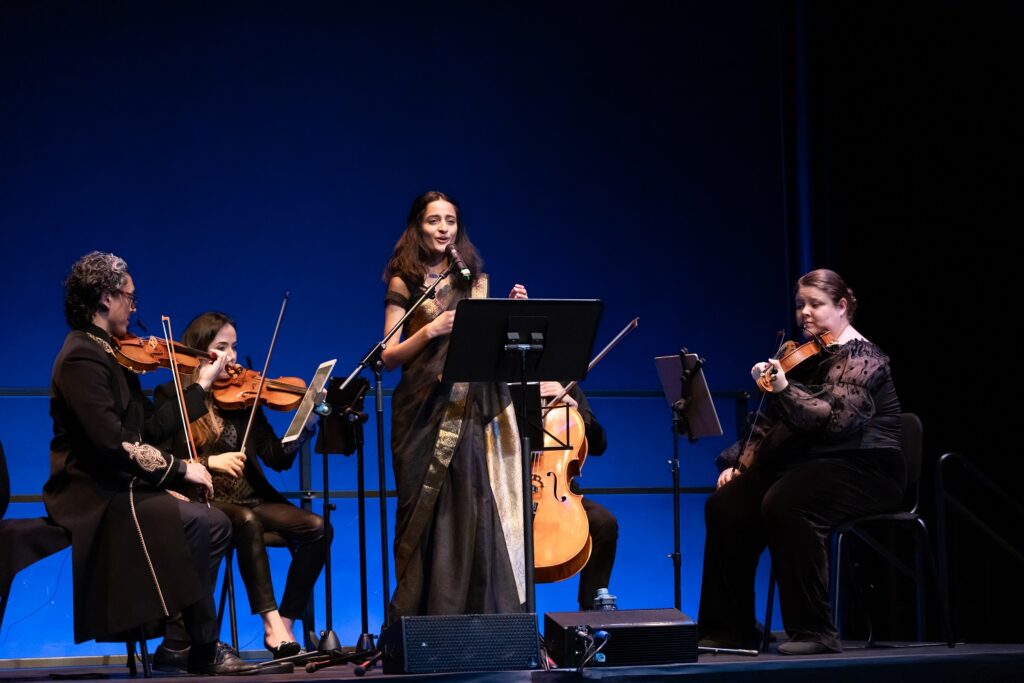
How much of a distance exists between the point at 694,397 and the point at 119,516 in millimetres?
1785

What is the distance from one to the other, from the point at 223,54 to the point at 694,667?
3.58m

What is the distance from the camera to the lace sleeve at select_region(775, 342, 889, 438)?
11.2 feet

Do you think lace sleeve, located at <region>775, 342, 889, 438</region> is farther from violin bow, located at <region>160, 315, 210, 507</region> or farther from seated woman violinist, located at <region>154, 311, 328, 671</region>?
violin bow, located at <region>160, 315, 210, 507</region>

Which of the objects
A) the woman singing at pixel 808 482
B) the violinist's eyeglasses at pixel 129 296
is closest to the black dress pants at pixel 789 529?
the woman singing at pixel 808 482

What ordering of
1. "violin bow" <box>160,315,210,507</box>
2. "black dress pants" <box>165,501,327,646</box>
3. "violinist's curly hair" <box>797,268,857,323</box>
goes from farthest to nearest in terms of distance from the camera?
"black dress pants" <box>165,501,327,646</box> → "violinist's curly hair" <box>797,268,857,323</box> → "violin bow" <box>160,315,210,507</box>

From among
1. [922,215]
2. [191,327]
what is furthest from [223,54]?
[922,215]

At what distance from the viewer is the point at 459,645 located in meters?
2.69

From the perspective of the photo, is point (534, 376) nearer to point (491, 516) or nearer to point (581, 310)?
point (581, 310)

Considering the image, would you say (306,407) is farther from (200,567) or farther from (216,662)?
(216,662)

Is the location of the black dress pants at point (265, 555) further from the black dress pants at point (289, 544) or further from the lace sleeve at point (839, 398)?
the lace sleeve at point (839, 398)

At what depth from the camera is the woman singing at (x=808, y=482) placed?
3381mm

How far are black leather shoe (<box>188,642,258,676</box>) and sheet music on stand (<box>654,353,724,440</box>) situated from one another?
1.55 m

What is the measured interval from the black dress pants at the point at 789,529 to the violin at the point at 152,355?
1808 millimetres

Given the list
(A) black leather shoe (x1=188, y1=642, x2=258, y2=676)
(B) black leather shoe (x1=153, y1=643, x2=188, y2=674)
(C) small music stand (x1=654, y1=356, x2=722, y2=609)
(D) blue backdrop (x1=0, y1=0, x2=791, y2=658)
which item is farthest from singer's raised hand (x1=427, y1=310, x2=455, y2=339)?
(D) blue backdrop (x1=0, y1=0, x2=791, y2=658)
